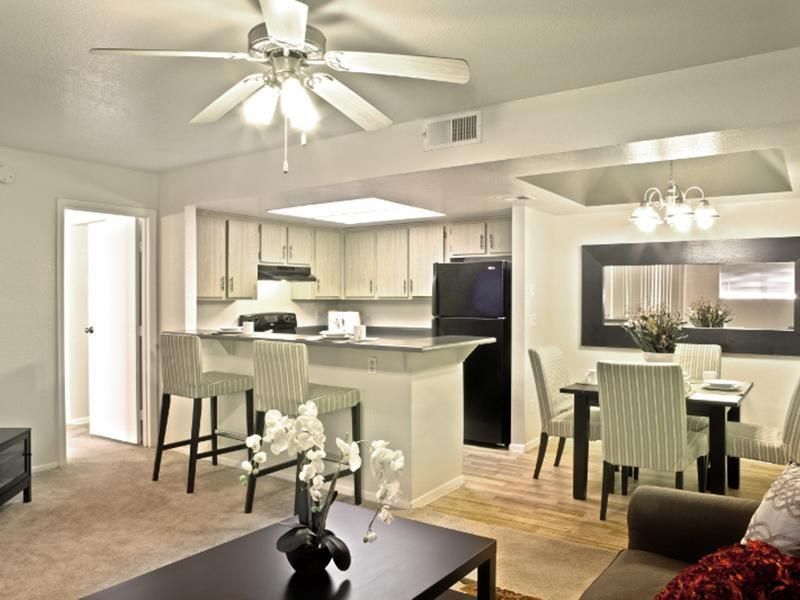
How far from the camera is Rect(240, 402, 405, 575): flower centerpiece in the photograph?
6.14 feet

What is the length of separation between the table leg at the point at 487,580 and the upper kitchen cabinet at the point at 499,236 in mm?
4009

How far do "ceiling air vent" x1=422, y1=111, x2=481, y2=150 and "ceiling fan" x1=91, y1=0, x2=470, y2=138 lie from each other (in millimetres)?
1086

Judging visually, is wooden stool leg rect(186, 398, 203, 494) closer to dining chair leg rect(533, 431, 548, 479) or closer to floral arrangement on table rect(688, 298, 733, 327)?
dining chair leg rect(533, 431, 548, 479)

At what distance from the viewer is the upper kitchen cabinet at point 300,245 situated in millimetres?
6453

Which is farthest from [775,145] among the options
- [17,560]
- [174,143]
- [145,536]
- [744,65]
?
[17,560]

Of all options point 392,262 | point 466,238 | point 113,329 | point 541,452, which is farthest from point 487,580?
point 392,262

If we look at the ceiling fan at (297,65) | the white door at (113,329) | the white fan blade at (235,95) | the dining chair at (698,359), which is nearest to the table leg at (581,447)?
the dining chair at (698,359)

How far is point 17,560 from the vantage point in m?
3.11

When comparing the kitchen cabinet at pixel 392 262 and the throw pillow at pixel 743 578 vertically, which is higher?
the kitchen cabinet at pixel 392 262

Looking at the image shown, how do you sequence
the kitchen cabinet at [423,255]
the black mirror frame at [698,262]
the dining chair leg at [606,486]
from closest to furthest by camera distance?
the dining chair leg at [606,486] → the black mirror frame at [698,262] → the kitchen cabinet at [423,255]

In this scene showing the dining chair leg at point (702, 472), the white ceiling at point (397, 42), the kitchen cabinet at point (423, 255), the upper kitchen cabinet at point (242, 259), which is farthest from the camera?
the kitchen cabinet at point (423, 255)

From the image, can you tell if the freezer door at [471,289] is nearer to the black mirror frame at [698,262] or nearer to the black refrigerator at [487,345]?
the black refrigerator at [487,345]

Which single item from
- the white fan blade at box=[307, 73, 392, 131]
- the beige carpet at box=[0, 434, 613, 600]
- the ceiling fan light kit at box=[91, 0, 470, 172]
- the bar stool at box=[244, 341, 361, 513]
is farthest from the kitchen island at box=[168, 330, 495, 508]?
the ceiling fan light kit at box=[91, 0, 470, 172]

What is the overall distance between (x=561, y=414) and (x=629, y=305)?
173cm
